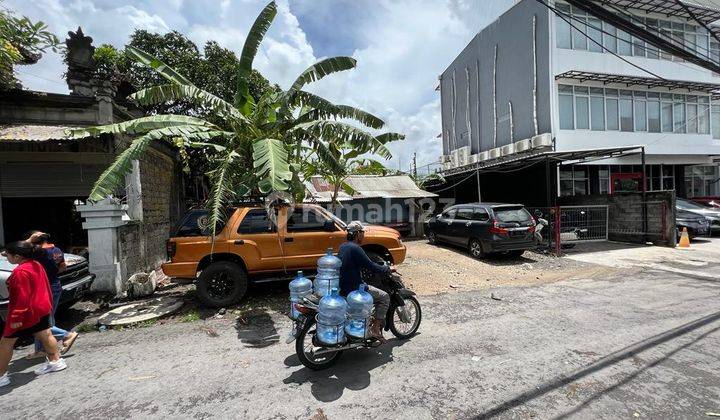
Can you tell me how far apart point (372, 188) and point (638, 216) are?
34.9 feet

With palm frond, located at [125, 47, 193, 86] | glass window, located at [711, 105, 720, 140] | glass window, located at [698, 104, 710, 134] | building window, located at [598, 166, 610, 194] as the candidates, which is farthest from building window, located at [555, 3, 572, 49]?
palm frond, located at [125, 47, 193, 86]

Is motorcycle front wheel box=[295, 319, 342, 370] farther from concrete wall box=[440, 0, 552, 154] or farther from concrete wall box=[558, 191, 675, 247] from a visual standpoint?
concrete wall box=[440, 0, 552, 154]

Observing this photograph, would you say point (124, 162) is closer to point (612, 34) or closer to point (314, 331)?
point (314, 331)

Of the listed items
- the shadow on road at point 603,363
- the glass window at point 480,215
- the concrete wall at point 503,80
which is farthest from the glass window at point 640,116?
the shadow on road at point 603,363

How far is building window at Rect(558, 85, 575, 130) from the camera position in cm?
1670

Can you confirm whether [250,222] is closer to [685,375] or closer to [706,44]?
[685,375]

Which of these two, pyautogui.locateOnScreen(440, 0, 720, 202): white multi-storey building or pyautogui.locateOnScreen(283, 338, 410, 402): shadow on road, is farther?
pyautogui.locateOnScreen(440, 0, 720, 202): white multi-storey building

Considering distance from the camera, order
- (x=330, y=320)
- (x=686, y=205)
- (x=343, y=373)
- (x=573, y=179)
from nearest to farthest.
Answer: (x=330, y=320) < (x=343, y=373) < (x=686, y=205) < (x=573, y=179)

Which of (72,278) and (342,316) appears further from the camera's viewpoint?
(72,278)

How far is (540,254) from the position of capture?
11.1 meters

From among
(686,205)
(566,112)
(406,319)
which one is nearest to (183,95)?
(406,319)

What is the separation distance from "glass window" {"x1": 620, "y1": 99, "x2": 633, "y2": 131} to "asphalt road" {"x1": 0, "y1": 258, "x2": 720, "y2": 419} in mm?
15331

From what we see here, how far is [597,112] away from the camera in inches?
682

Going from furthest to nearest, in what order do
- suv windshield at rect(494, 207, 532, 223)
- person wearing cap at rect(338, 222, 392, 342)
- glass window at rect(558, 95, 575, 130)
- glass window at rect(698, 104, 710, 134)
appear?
glass window at rect(698, 104, 710, 134) < glass window at rect(558, 95, 575, 130) < suv windshield at rect(494, 207, 532, 223) < person wearing cap at rect(338, 222, 392, 342)
